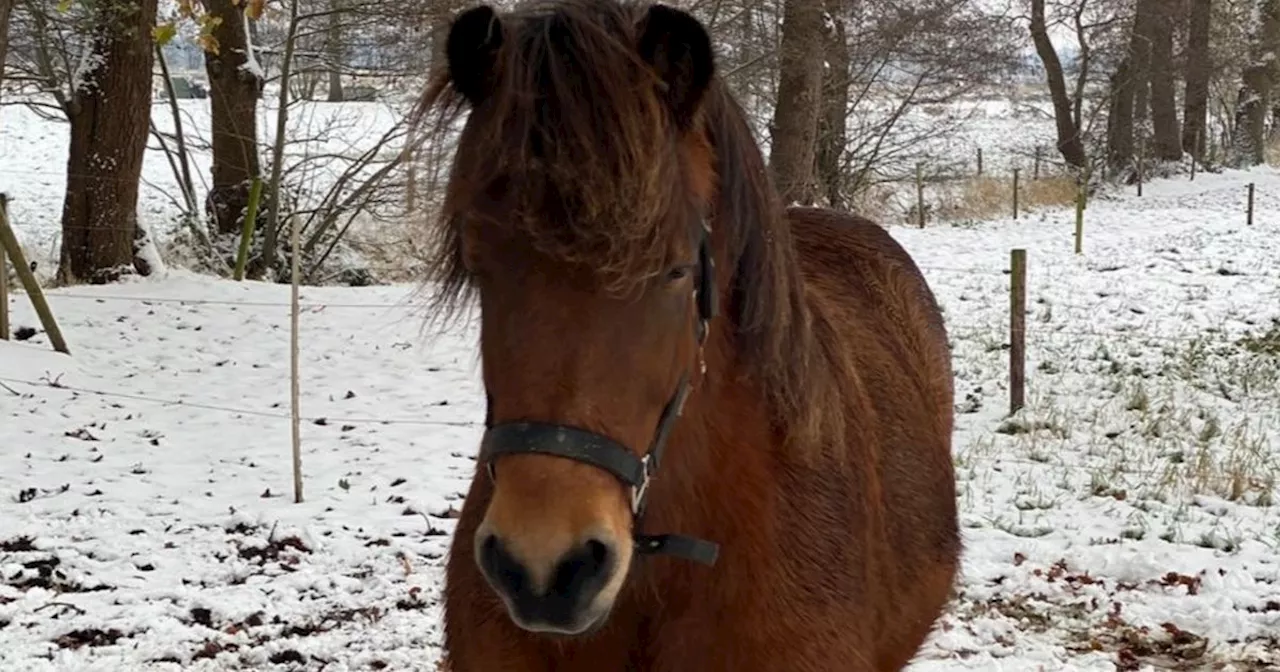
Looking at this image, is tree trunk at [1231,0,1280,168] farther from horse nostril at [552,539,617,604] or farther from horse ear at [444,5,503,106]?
horse nostril at [552,539,617,604]

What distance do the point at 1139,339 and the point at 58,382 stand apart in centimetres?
861

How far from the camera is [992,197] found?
19453 millimetres

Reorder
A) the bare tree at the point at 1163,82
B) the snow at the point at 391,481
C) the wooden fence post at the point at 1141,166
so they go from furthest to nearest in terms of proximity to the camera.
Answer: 1. the bare tree at the point at 1163,82
2. the wooden fence post at the point at 1141,166
3. the snow at the point at 391,481

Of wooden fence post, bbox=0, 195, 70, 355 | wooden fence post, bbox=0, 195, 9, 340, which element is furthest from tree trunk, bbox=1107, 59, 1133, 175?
wooden fence post, bbox=0, 195, 9, 340

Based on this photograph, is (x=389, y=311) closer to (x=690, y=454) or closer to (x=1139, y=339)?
(x=1139, y=339)

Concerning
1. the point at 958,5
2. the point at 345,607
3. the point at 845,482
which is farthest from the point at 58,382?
the point at 958,5

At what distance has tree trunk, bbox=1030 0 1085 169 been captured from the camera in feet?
76.8

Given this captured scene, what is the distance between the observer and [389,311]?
33.9 feet

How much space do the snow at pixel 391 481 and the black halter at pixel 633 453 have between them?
601 millimetres

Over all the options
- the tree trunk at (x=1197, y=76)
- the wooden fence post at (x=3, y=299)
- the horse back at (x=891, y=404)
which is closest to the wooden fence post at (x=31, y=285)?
the wooden fence post at (x=3, y=299)

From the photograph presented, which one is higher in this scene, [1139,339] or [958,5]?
[958,5]

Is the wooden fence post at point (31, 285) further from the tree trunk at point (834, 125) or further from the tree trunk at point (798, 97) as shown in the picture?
the tree trunk at point (834, 125)

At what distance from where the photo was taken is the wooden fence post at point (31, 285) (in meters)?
7.70

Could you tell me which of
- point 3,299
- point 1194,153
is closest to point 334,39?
point 3,299
